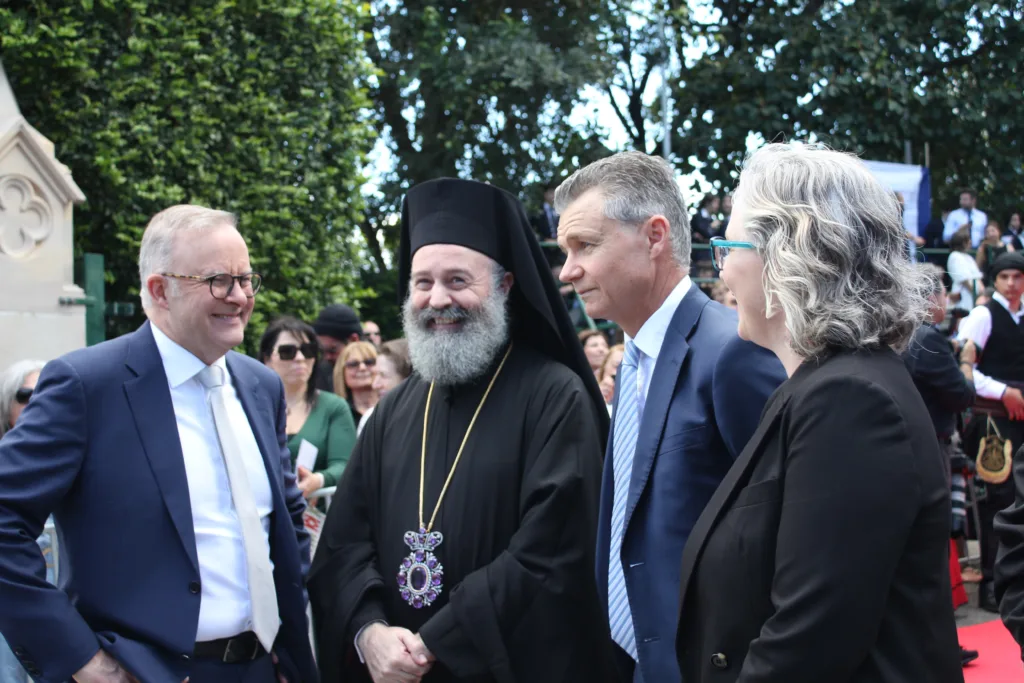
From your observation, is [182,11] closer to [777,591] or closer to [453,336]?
[453,336]

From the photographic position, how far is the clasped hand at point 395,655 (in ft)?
10.6

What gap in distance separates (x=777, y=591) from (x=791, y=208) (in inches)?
30.0

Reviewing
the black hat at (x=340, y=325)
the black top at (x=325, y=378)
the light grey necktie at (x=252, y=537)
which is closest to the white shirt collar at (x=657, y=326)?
the light grey necktie at (x=252, y=537)

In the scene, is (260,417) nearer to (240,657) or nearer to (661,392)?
(240,657)

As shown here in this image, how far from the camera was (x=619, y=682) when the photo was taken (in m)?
3.34

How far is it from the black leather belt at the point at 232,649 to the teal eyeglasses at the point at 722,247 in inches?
73.7

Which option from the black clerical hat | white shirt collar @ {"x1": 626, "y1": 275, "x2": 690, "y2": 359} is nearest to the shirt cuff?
the black clerical hat

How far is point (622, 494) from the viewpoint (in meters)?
3.11

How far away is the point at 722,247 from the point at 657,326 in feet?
2.81

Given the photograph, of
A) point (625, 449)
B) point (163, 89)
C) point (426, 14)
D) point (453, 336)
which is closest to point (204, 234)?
point (453, 336)

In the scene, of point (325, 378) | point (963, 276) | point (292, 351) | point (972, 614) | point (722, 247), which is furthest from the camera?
point (963, 276)

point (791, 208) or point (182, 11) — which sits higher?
point (182, 11)

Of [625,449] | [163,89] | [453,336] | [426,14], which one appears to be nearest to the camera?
[625,449]

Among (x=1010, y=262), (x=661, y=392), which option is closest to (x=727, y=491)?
(x=661, y=392)
